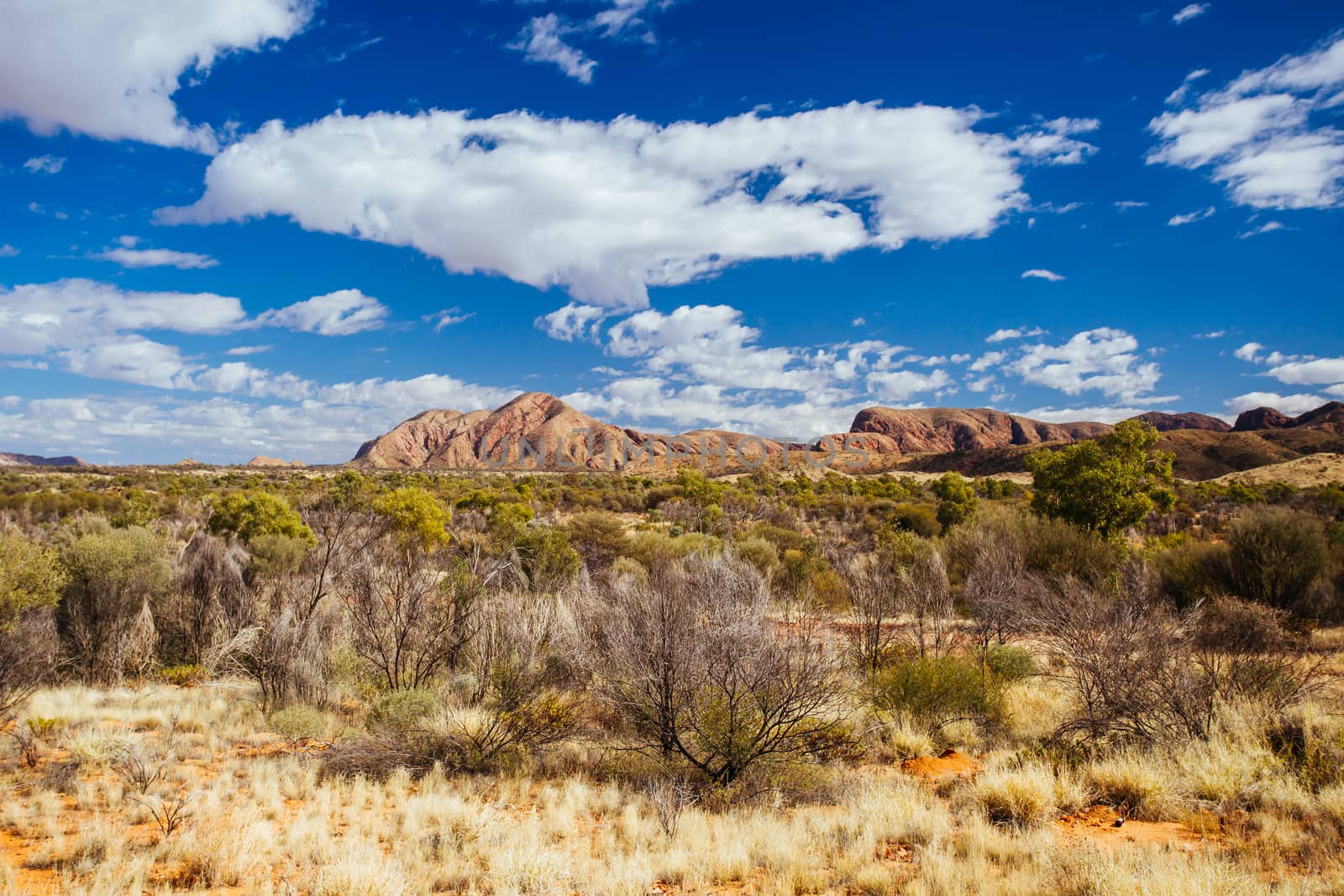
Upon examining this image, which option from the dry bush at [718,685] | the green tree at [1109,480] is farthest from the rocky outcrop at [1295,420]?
the dry bush at [718,685]

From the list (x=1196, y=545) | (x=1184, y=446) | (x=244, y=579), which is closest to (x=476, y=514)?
(x=244, y=579)

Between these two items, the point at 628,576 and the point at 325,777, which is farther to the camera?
the point at 628,576

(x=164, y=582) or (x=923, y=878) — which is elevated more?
(x=164, y=582)

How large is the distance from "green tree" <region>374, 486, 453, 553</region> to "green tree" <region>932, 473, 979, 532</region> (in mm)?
19043

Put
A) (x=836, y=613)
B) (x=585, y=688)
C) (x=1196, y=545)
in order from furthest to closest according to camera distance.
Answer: (x=1196, y=545), (x=836, y=613), (x=585, y=688)

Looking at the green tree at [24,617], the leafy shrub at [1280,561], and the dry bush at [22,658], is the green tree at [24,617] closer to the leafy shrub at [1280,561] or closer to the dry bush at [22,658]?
the dry bush at [22,658]

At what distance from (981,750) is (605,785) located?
5.00 meters

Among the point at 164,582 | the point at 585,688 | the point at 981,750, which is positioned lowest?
the point at 981,750

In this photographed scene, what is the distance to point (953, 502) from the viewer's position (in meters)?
32.9

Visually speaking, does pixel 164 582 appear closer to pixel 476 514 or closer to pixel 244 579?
pixel 244 579

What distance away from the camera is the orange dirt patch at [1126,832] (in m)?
5.69

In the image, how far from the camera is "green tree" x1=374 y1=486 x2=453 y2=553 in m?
23.9

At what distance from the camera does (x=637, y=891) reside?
5.13 m

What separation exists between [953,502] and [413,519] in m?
24.6
